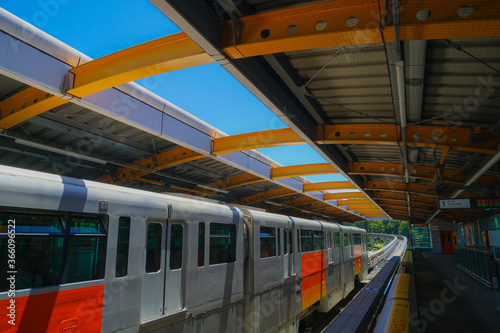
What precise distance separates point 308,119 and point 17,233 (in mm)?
6725

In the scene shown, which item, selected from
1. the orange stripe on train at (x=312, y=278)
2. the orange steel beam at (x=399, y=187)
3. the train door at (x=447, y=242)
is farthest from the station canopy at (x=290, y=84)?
the train door at (x=447, y=242)

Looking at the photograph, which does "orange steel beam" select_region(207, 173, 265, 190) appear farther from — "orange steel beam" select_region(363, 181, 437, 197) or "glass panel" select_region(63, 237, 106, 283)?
"glass panel" select_region(63, 237, 106, 283)

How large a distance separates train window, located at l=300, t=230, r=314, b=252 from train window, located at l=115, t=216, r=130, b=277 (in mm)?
6794

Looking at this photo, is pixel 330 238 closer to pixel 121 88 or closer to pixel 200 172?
pixel 200 172

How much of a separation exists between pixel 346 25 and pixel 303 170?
1023 cm

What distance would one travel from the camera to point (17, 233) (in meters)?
3.44

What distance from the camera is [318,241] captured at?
1223 cm

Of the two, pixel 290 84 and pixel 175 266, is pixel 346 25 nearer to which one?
pixel 290 84

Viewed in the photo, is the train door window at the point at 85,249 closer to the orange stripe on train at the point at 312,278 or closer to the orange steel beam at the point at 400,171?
the orange stripe on train at the point at 312,278

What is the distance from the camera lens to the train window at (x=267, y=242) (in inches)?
316

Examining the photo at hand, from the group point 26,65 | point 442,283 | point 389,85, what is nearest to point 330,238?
point 442,283

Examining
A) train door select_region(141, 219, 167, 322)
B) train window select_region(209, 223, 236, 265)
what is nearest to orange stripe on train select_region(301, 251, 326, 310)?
train window select_region(209, 223, 236, 265)

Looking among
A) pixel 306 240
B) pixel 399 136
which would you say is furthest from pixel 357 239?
pixel 399 136

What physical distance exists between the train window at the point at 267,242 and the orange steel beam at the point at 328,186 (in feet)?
31.9
